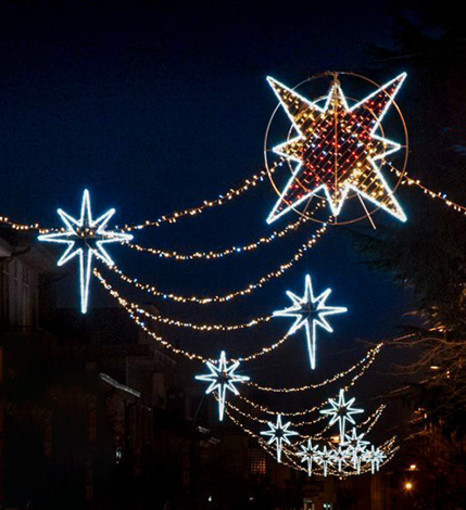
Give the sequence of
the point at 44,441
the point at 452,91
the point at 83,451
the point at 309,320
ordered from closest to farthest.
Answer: the point at 309,320 → the point at 452,91 → the point at 44,441 → the point at 83,451

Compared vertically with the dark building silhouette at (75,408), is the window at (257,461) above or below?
above

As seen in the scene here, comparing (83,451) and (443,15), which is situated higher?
(443,15)

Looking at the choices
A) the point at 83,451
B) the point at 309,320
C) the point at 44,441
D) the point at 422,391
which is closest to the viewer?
the point at 309,320

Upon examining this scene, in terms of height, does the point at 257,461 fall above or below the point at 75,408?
above

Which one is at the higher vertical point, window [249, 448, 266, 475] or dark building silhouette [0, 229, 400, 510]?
window [249, 448, 266, 475]

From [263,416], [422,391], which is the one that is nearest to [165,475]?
[422,391]

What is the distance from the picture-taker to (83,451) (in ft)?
123

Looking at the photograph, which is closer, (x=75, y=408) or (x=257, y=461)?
(x=75, y=408)

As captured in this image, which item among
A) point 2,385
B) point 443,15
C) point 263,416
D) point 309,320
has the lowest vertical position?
point 309,320

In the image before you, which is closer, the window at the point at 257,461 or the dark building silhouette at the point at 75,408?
the dark building silhouette at the point at 75,408

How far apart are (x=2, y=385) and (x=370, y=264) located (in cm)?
1159

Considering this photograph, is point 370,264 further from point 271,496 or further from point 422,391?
point 271,496

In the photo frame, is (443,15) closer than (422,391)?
Yes

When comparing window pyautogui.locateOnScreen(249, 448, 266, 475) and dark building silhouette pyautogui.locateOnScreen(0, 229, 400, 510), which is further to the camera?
window pyautogui.locateOnScreen(249, 448, 266, 475)
